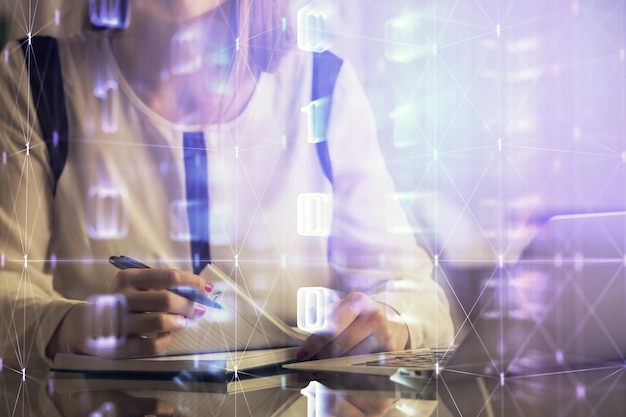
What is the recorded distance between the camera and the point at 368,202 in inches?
31.3

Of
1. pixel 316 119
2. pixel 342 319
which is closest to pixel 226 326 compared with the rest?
pixel 342 319

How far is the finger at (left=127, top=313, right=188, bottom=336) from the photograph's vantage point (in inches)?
32.3

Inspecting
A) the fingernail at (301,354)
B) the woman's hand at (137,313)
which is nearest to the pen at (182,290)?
the woman's hand at (137,313)

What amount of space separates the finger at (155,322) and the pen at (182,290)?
26 mm

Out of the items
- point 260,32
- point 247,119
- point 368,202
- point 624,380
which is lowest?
point 624,380

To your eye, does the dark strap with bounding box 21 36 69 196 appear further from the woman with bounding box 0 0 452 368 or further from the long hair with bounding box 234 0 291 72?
the long hair with bounding box 234 0 291 72

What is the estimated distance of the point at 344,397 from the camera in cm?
64

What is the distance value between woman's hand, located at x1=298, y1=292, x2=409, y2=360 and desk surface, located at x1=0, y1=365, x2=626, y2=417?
0.12 feet

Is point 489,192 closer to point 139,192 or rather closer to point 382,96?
point 382,96

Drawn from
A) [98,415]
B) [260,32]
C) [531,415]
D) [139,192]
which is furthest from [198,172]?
[531,415]

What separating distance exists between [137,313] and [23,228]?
231 millimetres

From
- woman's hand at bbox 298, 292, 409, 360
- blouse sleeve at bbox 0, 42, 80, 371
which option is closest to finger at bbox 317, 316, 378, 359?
woman's hand at bbox 298, 292, 409, 360

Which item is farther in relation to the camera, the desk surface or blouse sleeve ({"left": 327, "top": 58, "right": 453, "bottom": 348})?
blouse sleeve ({"left": 327, "top": 58, "right": 453, "bottom": 348})

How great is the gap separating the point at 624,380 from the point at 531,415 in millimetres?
192
